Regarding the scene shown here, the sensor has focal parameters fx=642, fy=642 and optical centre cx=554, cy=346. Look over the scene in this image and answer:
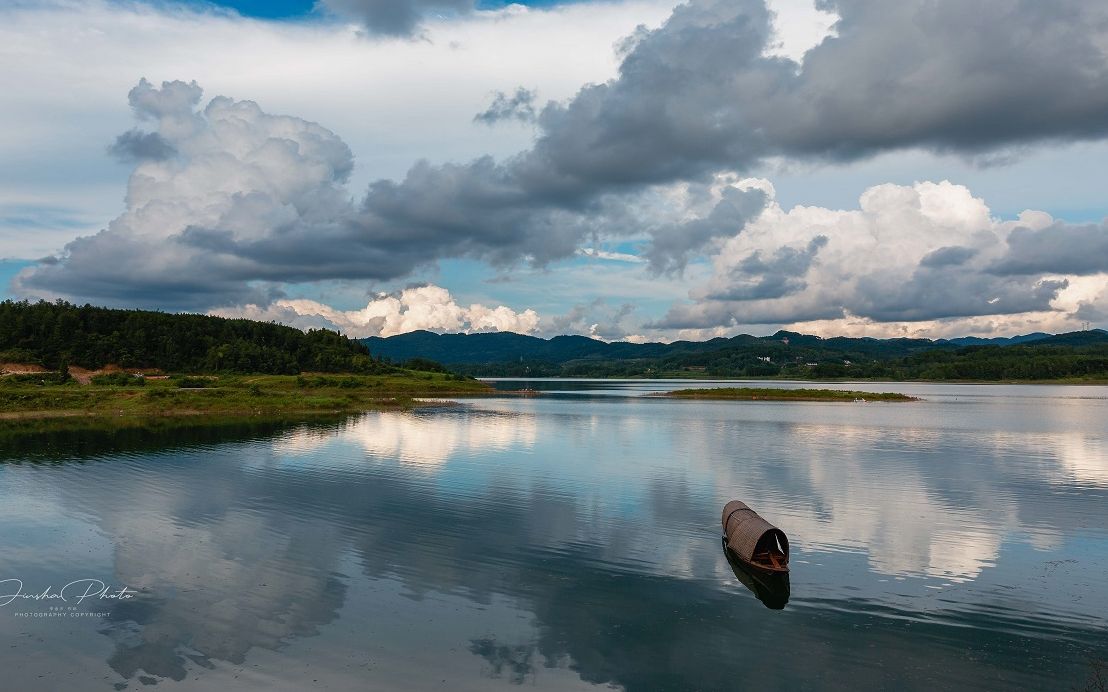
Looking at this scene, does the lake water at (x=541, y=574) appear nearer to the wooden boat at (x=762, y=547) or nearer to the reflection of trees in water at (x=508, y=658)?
the reflection of trees in water at (x=508, y=658)

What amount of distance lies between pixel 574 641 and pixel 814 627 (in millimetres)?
10278

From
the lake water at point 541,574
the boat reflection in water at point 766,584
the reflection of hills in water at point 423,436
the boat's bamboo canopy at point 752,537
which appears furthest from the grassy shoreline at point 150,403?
the boat reflection in water at point 766,584

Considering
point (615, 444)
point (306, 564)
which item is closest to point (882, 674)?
point (306, 564)

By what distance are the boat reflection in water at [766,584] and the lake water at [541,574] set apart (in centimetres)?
31

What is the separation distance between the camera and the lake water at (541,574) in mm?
23298

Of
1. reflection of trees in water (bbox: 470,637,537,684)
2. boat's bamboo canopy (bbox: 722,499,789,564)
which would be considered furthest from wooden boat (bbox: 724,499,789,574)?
reflection of trees in water (bbox: 470,637,537,684)

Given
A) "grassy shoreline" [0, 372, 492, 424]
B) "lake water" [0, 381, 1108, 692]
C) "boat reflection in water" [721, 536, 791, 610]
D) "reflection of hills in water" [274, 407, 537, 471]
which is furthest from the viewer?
"grassy shoreline" [0, 372, 492, 424]

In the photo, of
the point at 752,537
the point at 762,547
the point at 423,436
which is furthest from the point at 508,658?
the point at 423,436

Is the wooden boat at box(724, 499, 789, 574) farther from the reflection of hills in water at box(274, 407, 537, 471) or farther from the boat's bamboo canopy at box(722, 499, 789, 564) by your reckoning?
the reflection of hills in water at box(274, 407, 537, 471)

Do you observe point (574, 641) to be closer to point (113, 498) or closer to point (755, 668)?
point (755, 668)

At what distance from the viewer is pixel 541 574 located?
33406 millimetres

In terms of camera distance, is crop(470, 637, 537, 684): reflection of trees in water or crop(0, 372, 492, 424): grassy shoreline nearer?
crop(470, 637, 537, 684): reflection of trees in water

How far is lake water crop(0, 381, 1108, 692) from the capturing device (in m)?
23.3

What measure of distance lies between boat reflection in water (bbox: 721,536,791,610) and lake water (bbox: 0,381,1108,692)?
310 millimetres
